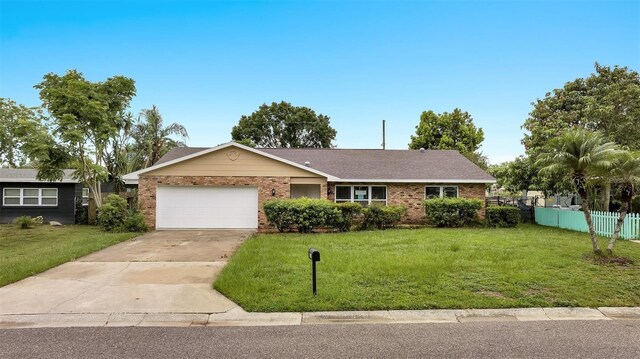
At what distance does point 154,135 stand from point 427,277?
2897 cm

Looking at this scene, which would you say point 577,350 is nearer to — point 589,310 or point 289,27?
point 589,310

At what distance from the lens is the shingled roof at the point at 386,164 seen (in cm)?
1788

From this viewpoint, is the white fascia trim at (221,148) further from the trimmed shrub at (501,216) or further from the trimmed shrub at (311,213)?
the trimmed shrub at (501,216)

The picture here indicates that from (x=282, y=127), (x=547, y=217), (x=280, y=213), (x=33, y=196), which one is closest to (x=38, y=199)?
(x=33, y=196)

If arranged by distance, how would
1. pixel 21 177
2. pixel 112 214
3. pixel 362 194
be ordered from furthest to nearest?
pixel 21 177
pixel 362 194
pixel 112 214

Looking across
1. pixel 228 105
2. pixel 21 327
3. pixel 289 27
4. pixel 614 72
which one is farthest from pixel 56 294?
pixel 614 72

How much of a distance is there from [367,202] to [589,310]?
497 inches

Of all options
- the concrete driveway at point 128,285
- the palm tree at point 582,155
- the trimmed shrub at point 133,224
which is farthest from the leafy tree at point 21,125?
the palm tree at point 582,155

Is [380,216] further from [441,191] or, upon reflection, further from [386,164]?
[386,164]

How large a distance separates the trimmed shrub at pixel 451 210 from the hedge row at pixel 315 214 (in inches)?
85.5

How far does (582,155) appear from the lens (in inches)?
344

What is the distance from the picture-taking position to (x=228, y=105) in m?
25.8

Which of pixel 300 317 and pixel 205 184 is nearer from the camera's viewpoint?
pixel 300 317

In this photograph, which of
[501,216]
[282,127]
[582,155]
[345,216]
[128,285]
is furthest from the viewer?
[282,127]
